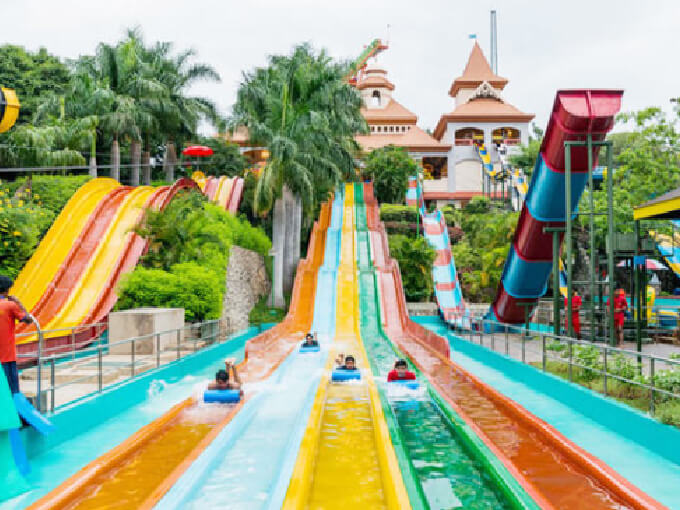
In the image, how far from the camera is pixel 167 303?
17844mm

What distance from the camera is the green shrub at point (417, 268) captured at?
3038cm

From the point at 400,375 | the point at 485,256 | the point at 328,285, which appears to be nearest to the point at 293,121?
the point at 328,285

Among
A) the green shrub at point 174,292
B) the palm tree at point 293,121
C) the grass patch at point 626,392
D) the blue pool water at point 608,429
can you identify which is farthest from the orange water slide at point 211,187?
the grass patch at point 626,392

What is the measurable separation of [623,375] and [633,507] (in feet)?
14.9

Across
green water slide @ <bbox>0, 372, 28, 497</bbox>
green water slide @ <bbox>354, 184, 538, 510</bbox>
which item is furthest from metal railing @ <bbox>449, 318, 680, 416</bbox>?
green water slide @ <bbox>0, 372, 28, 497</bbox>

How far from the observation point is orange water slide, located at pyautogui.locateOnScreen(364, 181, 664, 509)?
5.85m

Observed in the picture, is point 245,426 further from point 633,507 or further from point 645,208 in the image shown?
point 645,208

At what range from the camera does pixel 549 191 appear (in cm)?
1524

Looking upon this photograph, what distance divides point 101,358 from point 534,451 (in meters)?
6.92

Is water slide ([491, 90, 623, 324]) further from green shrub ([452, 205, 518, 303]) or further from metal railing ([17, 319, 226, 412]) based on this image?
metal railing ([17, 319, 226, 412])

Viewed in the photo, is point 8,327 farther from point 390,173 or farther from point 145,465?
point 390,173

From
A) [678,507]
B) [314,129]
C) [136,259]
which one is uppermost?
[314,129]

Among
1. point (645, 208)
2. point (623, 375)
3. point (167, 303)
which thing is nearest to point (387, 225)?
point (167, 303)

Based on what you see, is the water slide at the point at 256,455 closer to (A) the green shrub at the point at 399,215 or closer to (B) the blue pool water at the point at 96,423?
(B) the blue pool water at the point at 96,423
